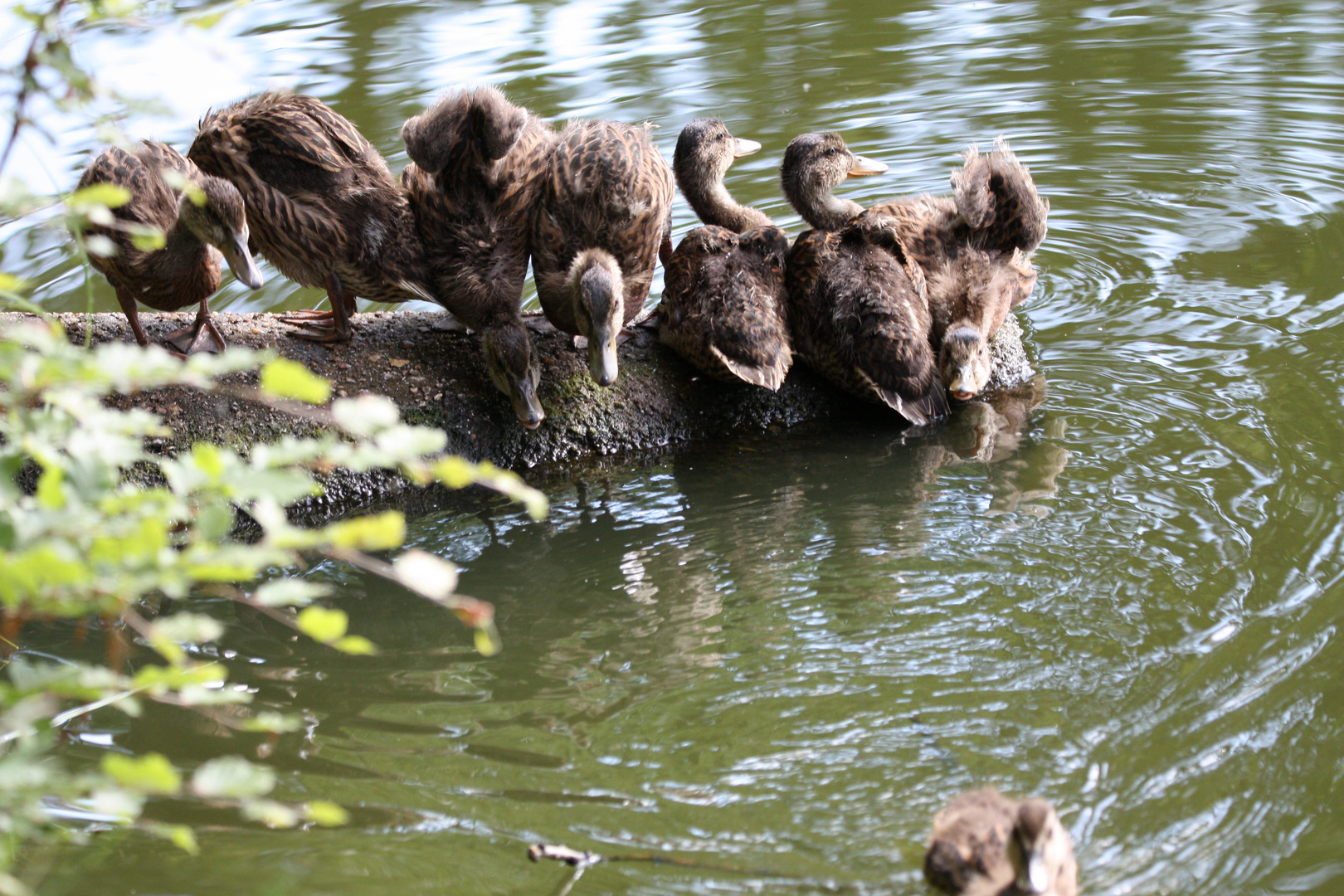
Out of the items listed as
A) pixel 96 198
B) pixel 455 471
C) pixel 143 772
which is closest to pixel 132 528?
pixel 143 772

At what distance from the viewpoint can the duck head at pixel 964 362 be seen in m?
4.93

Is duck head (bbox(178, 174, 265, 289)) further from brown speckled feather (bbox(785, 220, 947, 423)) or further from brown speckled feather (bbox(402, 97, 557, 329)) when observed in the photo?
brown speckled feather (bbox(785, 220, 947, 423))

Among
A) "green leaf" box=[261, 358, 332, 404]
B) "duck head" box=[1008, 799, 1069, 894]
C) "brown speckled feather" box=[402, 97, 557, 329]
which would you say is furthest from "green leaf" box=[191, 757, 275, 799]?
"brown speckled feather" box=[402, 97, 557, 329]

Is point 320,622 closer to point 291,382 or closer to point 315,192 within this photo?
point 291,382

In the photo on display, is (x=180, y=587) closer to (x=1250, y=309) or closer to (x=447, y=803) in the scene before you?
(x=447, y=803)

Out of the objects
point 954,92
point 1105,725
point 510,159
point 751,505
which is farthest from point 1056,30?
point 1105,725

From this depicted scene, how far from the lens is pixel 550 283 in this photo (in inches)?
200

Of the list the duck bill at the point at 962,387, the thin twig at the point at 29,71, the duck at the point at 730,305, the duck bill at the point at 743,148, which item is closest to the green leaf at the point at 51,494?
the thin twig at the point at 29,71

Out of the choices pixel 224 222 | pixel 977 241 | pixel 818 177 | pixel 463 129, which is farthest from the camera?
pixel 818 177

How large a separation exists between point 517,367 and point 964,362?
6.29 feet

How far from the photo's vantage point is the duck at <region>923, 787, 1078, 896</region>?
8.16ft

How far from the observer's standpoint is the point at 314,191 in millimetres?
5008

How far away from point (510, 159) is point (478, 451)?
52.9 inches

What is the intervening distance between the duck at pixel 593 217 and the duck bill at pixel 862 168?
4.39 feet
